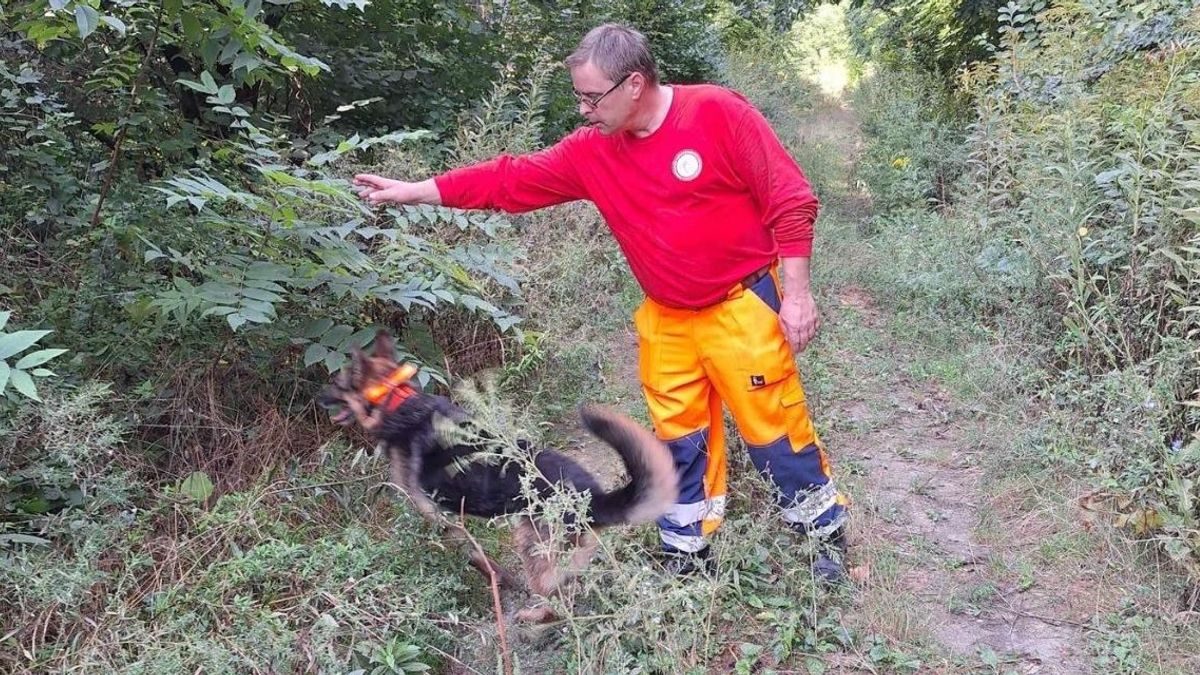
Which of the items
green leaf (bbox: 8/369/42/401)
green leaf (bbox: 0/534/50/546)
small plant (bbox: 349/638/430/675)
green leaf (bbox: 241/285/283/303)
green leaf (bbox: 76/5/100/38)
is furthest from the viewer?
green leaf (bbox: 241/285/283/303)

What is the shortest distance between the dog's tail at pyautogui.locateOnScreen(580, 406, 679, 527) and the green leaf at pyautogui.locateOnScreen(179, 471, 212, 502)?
1.52m

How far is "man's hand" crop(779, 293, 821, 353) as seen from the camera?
2.67 meters

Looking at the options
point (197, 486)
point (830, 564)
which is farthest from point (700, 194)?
point (197, 486)

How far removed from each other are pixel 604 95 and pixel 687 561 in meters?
1.65

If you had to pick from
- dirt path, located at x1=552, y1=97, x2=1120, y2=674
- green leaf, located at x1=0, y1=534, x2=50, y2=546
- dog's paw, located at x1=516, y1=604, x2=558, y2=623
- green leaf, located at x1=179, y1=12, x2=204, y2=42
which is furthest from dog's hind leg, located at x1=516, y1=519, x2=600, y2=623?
green leaf, located at x1=179, y1=12, x2=204, y2=42

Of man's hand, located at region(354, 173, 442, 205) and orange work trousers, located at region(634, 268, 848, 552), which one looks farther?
man's hand, located at region(354, 173, 442, 205)

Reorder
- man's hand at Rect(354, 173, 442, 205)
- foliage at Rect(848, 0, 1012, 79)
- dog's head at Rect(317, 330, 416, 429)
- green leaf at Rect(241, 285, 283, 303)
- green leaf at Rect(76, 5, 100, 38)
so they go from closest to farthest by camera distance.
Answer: green leaf at Rect(76, 5, 100, 38)
green leaf at Rect(241, 285, 283, 303)
dog's head at Rect(317, 330, 416, 429)
man's hand at Rect(354, 173, 442, 205)
foliage at Rect(848, 0, 1012, 79)

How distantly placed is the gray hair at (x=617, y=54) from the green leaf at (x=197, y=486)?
6.72 feet

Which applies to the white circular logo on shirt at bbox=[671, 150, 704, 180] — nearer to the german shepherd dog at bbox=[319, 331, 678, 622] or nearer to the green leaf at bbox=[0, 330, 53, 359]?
the german shepherd dog at bbox=[319, 331, 678, 622]

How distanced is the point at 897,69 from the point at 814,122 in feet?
5.72

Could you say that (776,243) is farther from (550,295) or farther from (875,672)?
(550,295)

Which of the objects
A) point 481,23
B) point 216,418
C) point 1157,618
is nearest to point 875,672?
point 1157,618

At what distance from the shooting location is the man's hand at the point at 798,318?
8.77 feet

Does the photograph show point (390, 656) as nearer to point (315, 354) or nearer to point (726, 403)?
point (315, 354)
